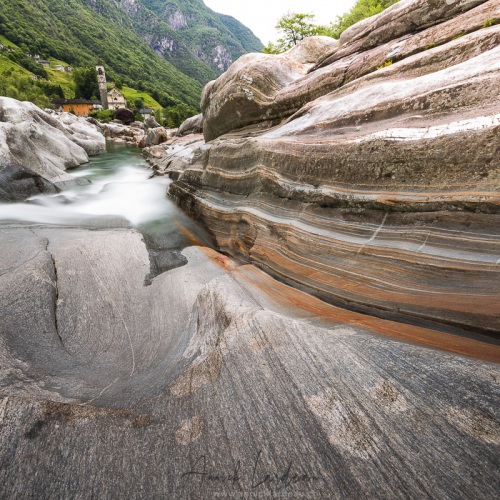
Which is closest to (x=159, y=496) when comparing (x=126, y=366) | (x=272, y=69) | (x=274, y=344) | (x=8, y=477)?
(x=8, y=477)

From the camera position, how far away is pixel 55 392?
2982 millimetres

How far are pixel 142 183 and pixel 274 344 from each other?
50.4 ft

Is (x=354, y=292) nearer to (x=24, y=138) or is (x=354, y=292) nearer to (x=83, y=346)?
(x=83, y=346)

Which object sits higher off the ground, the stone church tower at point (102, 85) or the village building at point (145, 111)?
the stone church tower at point (102, 85)

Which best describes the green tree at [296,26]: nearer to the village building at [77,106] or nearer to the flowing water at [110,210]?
the flowing water at [110,210]

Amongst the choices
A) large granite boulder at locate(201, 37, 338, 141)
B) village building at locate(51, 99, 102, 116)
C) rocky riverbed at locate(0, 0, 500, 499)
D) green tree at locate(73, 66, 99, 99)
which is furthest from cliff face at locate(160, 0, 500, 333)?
green tree at locate(73, 66, 99, 99)

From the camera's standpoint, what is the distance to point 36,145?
663 inches

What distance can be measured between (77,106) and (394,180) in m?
124

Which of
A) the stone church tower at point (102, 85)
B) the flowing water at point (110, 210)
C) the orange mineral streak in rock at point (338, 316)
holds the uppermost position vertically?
the stone church tower at point (102, 85)

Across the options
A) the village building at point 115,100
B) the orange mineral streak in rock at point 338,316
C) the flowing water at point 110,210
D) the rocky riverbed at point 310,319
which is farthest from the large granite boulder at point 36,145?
the village building at point 115,100

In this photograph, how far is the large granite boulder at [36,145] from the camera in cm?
1303

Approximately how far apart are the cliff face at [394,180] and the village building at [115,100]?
122 m

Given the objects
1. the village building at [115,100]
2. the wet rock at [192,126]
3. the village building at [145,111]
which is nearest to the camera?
the wet rock at [192,126]

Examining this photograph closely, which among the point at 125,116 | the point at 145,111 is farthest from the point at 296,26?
the point at 145,111
